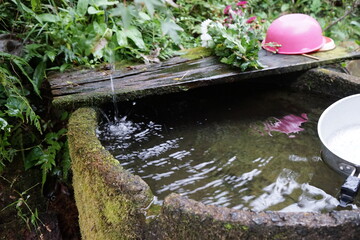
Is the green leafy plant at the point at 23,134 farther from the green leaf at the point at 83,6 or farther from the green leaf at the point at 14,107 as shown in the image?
the green leaf at the point at 83,6

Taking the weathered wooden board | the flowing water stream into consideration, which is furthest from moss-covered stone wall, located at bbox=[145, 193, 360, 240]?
the weathered wooden board

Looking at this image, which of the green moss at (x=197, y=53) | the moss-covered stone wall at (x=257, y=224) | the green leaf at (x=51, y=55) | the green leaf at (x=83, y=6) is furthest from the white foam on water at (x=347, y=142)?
the green leaf at (x=83, y=6)

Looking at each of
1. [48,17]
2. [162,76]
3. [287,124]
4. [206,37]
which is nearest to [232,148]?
[287,124]

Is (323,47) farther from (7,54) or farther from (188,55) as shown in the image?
(7,54)

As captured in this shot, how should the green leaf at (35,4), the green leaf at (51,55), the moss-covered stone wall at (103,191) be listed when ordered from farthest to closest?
1. the green leaf at (51,55)
2. the green leaf at (35,4)
3. the moss-covered stone wall at (103,191)

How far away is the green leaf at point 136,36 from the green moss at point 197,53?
1.30 ft

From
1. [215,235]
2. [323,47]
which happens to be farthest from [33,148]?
[323,47]

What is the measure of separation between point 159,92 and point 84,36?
40.1 inches

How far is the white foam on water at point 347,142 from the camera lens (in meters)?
2.46

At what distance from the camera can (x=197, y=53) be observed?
10.6 feet

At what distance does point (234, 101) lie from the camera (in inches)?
133

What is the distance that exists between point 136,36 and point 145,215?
2.05 metres

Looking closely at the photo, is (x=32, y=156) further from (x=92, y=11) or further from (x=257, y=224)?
(x=257, y=224)

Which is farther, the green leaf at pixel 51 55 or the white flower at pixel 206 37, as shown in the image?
the white flower at pixel 206 37
